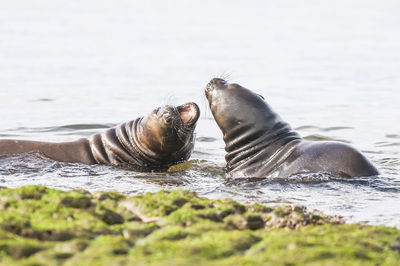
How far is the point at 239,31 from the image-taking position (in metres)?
28.7

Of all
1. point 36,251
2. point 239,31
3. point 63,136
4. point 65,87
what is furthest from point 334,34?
point 36,251

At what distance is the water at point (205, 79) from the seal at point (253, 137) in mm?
369

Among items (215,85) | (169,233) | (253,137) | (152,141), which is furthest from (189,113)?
(169,233)

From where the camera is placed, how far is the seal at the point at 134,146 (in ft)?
31.0

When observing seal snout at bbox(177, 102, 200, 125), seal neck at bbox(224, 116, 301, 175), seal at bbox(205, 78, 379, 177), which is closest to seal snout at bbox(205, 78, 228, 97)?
seal at bbox(205, 78, 379, 177)

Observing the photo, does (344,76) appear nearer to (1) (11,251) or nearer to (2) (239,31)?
(2) (239,31)

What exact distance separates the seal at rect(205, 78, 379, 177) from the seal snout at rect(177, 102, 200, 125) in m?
0.21

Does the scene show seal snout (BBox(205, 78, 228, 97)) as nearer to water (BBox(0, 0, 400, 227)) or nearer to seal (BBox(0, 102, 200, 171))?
seal (BBox(0, 102, 200, 171))

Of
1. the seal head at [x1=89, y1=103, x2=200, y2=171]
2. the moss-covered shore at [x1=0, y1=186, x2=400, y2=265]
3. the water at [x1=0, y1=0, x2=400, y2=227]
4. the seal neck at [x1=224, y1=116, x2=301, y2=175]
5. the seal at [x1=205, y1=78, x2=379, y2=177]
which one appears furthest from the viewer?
the seal head at [x1=89, y1=103, x2=200, y2=171]

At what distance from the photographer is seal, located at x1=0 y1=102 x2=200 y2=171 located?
9.45 m

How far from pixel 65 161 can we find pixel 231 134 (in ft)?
7.59

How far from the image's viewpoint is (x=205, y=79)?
746 inches

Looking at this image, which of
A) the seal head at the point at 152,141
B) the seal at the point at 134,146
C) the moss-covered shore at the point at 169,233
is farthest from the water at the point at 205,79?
the moss-covered shore at the point at 169,233

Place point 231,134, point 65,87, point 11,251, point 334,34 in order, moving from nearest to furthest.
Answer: point 11,251 < point 231,134 < point 65,87 < point 334,34
